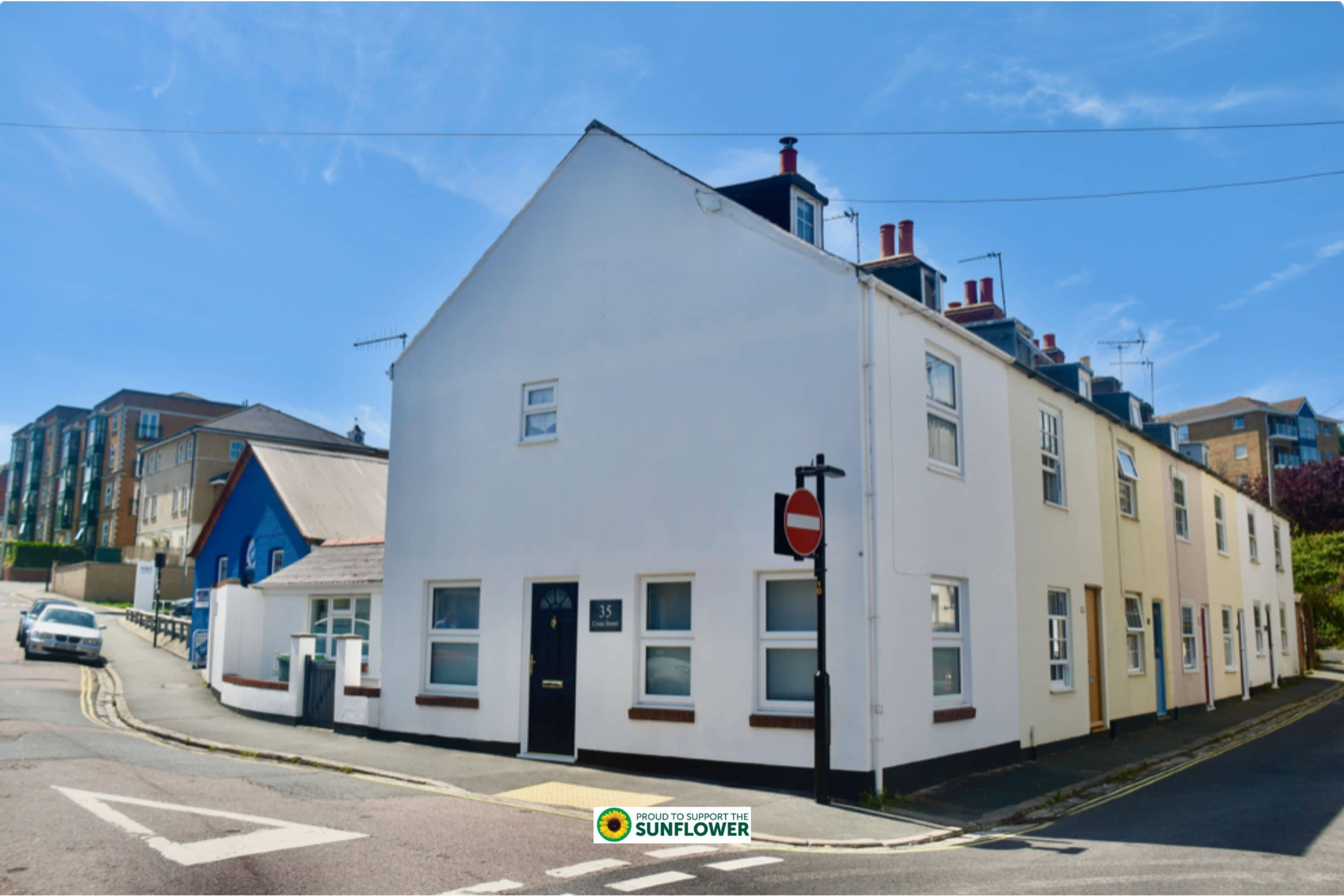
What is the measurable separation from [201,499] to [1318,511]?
214 feet

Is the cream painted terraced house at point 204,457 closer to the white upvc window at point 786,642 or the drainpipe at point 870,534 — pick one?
the white upvc window at point 786,642

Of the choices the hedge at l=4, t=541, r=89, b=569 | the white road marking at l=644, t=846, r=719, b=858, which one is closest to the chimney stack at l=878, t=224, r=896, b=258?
the white road marking at l=644, t=846, r=719, b=858

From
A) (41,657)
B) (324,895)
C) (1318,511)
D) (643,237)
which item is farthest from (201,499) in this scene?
(1318,511)

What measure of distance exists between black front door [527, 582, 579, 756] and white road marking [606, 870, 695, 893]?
6192 millimetres

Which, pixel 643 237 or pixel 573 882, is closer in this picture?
pixel 573 882

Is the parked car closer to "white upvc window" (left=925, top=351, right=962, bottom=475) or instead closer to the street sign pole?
the street sign pole

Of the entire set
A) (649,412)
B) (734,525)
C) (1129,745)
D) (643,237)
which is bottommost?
(1129,745)

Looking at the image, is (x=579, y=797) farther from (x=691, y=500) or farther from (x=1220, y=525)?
(x=1220, y=525)

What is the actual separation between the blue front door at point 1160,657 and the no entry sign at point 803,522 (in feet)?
42.4

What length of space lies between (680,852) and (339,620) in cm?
1557

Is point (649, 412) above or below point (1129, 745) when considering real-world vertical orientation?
above

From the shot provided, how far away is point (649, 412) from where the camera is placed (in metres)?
13.8

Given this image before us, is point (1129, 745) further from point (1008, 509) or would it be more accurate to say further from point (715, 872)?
point (715, 872)

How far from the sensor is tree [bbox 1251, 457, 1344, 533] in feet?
183
